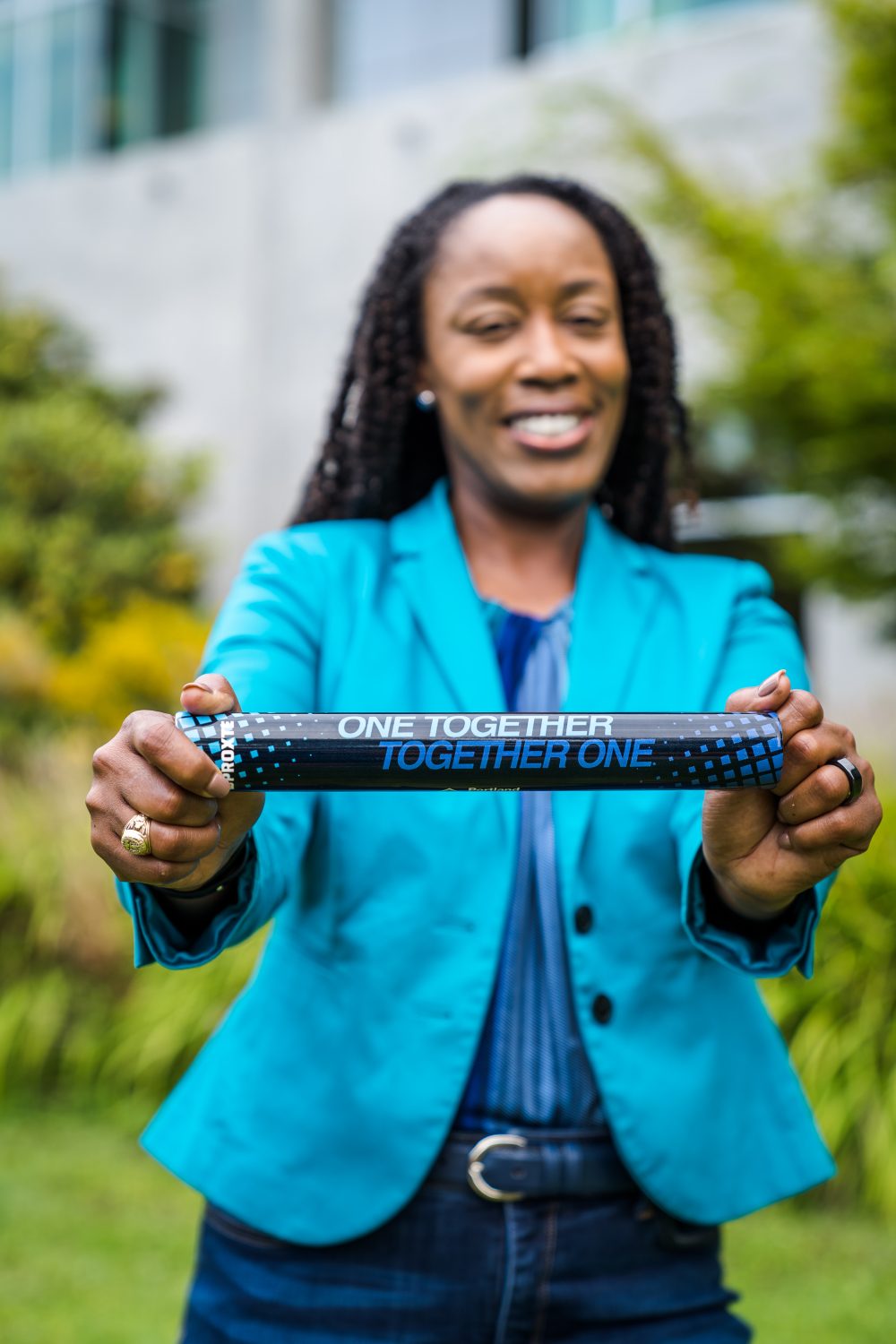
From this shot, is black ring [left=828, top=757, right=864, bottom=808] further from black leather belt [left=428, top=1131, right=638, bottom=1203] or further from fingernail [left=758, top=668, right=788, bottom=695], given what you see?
black leather belt [left=428, top=1131, right=638, bottom=1203]

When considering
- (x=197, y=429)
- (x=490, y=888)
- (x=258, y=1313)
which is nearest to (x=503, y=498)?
(x=490, y=888)

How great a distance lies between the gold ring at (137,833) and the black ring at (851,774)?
0.65m

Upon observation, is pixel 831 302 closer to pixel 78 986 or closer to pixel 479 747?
pixel 78 986

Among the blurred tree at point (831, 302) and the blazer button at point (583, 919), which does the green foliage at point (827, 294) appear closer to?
the blurred tree at point (831, 302)

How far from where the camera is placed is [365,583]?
208cm

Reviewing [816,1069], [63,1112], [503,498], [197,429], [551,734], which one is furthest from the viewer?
[197,429]

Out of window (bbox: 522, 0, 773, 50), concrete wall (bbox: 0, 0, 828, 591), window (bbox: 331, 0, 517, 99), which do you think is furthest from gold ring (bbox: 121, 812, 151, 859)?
window (bbox: 331, 0, 517, 99)

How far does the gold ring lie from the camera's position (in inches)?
57.7

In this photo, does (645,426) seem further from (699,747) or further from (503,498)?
(699,747)

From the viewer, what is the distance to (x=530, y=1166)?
6.08 ft

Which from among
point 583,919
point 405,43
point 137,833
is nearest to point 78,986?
point 583,919

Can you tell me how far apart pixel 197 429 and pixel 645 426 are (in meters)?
11.5

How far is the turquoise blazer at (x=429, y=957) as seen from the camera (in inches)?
73.7

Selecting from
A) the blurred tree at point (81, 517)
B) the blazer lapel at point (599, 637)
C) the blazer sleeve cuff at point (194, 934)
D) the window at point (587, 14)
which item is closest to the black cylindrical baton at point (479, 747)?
the blazer sleeve cuff at point (194, 934)
